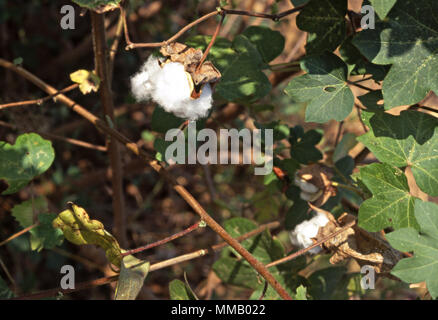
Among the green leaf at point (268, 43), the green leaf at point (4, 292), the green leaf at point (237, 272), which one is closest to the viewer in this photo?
the green leaf at point (4, 292)

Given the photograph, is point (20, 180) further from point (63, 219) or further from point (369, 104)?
point (369, 104)

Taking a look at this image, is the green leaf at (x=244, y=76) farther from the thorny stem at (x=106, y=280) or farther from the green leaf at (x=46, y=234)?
the green leaf at (x=46, y=234)

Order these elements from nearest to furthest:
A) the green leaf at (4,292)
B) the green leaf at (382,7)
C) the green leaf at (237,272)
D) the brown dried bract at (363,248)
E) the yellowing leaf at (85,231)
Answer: the green leaf at (382,7) < the yellowing leaf at (85,231) < the brown dried bract at (363,248) < the green leaf at (4,292) < the green leaf at (237,272)

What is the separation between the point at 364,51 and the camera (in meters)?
0.92

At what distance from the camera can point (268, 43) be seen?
123cm

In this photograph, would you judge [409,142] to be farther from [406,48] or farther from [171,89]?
[171,89]

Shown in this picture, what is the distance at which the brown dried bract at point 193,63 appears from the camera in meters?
0.91

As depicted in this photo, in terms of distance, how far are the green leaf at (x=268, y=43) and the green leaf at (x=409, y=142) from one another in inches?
13.7

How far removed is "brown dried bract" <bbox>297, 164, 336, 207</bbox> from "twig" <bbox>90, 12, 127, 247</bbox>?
0.54 m

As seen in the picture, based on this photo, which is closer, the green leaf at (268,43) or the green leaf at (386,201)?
the green leaf at (386,201)

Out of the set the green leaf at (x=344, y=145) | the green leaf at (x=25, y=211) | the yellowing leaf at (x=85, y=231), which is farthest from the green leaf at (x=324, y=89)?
the green leaf at (x=25, y=211)

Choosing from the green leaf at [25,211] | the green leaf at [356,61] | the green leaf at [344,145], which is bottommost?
the green leaf at [25,211]

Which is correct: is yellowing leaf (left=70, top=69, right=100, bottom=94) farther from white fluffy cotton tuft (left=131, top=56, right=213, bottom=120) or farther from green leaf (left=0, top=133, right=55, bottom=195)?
green leaf (left=0, top=133, right=55, bottom=195)

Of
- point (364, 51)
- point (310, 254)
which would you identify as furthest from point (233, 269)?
point (364, 51)
